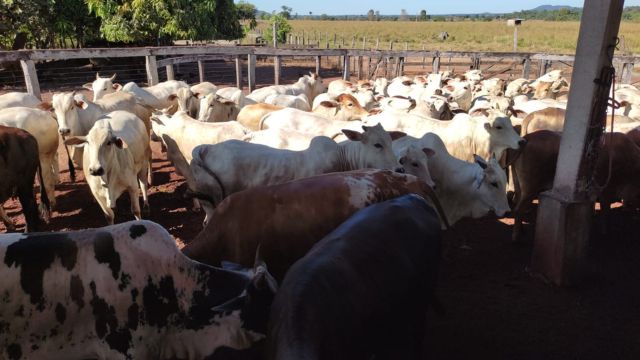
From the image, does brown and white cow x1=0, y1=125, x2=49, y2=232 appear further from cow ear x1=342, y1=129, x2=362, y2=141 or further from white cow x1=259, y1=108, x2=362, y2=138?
cow ear x1=342, y1=129, x2=362, y2=141

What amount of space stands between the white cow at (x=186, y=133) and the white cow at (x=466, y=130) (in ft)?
7.88

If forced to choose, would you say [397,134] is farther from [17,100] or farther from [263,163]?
[17,100]

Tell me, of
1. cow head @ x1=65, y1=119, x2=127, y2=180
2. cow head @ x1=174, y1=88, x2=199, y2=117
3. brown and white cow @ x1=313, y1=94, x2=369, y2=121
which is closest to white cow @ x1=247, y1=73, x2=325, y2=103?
cow head @ x1=174, y1=88, x2=199, y2=117

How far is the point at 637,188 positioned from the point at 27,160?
8625 mm

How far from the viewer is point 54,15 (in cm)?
2166

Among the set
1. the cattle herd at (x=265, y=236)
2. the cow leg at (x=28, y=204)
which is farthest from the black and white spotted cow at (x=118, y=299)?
the cow leg at (x=28, y=204)

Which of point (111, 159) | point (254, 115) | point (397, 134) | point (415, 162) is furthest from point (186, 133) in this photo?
point (415, 162)

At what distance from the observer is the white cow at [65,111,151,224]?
21.2 feet

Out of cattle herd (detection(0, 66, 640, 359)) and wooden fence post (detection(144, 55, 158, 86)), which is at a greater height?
wooden fence post (detection(144, 55, 158, 86))

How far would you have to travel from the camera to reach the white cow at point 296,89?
12.7m

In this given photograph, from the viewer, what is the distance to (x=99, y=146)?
6.44 meters

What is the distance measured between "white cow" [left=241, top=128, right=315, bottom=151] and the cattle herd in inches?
1.0

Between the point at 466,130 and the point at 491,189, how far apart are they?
2169mm

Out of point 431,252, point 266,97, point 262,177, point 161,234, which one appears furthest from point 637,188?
point 266,97
